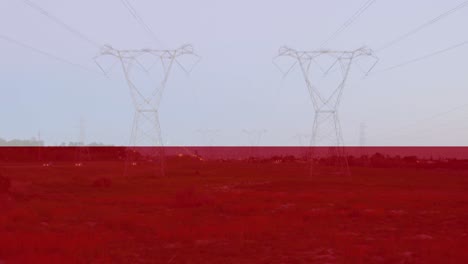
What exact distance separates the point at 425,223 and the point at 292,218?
6.21 meters

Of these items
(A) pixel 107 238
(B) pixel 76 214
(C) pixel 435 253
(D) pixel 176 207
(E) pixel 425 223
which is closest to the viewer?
(C) pixel 435 253

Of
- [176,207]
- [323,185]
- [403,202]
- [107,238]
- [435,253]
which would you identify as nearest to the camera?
[435,253]

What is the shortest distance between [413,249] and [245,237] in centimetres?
639

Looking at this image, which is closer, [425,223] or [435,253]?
[435,253]

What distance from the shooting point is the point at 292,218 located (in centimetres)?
3061

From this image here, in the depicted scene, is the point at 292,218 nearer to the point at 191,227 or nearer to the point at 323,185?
the point at 191,227

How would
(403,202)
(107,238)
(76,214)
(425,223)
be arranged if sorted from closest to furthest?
(107,238) < (425,223) < (76,214) < (403,202)

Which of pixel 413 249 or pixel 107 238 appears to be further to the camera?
Answer: pixel 107 238

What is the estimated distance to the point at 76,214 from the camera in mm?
32062

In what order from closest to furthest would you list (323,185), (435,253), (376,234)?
(435,253) < (376,234) < (323,185)

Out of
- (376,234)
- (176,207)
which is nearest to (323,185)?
(176,207)

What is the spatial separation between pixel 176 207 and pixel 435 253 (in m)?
20.0

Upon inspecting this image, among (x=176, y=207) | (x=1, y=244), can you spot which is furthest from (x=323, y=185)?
(x=1, y=244)

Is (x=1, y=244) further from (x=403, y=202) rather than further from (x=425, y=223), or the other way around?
(x=403, y=202)
